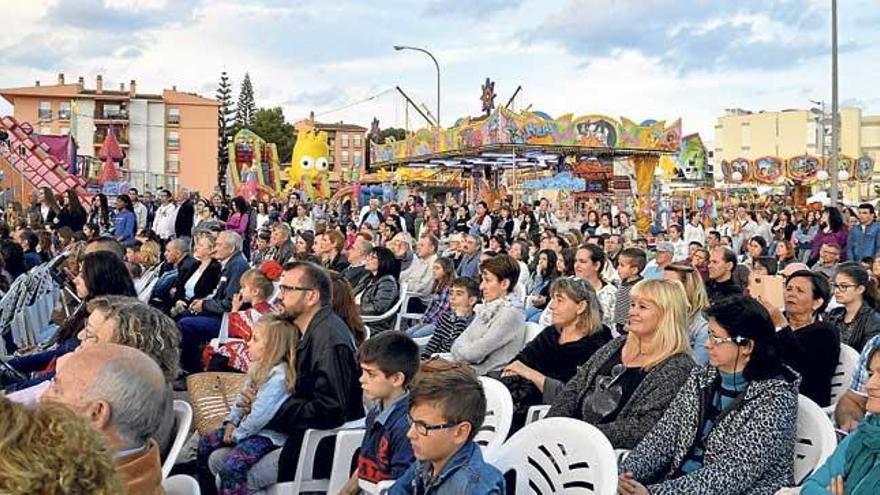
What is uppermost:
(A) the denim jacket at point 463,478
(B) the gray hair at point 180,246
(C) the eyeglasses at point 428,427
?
(B) the gray hair at point 180,246

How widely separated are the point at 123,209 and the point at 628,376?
11.8 m

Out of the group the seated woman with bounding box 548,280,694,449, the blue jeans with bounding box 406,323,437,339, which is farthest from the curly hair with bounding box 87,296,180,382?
the blue jeans with bounding box 406,323,437,339

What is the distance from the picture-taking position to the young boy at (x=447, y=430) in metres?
2.86

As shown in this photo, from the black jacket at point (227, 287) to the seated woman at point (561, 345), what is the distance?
3.16m

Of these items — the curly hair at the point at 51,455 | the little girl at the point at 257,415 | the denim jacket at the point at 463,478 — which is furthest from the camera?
the little girl at the point at 257,415

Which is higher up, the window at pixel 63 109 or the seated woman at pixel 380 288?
the window at pixel 63 109

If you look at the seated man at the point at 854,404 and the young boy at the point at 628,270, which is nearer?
the seated man at the point at 854,404

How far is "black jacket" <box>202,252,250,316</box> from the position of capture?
291 inches

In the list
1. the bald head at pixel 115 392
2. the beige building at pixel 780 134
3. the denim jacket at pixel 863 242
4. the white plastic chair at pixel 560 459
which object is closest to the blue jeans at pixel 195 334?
the white plastic chair at pixel 560 459

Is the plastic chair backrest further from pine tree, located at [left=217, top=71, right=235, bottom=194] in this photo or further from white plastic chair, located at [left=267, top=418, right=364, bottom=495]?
pine tree, located at [left=217, top=71, right=235, bottom=194]

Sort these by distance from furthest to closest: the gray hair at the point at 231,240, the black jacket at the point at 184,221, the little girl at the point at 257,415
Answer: the black jacket at the point at 184,221 < the gray hair at the point at 231,240 < the little girl at the point at 257,415

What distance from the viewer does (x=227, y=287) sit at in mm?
7734

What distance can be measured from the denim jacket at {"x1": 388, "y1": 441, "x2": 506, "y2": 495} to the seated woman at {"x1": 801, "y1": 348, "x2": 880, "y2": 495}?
43.4 inches

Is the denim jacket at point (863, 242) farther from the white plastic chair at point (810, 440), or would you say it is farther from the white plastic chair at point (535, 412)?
the white plastic chair at point (810, 440)
